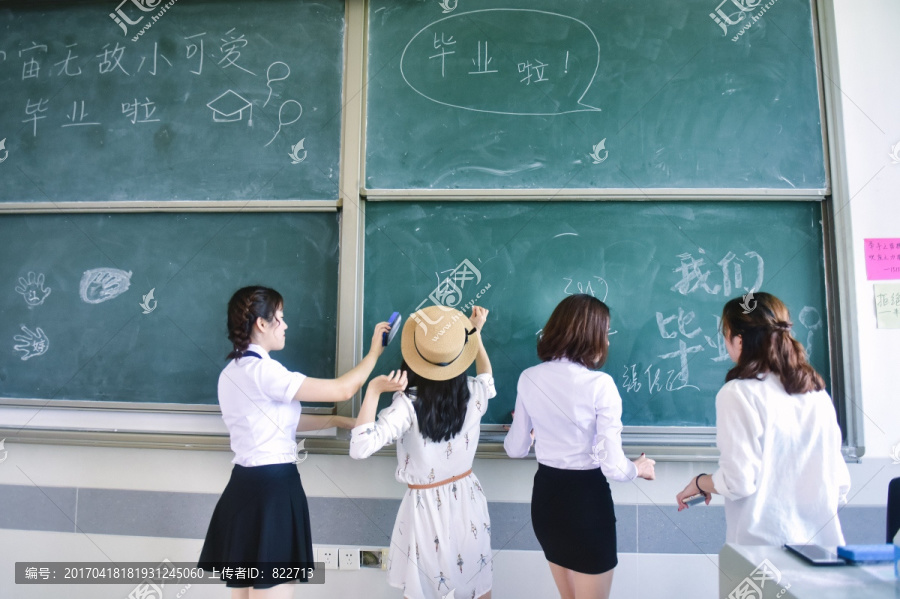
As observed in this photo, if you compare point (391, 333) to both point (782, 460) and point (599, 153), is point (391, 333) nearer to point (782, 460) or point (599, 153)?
point (599, 153)

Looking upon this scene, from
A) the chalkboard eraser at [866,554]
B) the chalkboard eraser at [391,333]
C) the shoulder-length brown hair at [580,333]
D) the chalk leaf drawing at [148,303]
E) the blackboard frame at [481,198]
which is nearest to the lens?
the chalkboard eraser at [866,554]

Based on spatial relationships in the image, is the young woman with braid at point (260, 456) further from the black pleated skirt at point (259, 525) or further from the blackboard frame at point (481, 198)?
the blackboard frame at point (481, 198)

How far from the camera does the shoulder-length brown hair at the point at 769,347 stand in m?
1.50

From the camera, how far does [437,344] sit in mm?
1633

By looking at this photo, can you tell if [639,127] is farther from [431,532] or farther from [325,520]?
[325,520]

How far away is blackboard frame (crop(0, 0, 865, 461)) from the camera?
81.0 inches

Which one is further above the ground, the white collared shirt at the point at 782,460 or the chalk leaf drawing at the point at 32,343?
the chalk leaf drawing at the point at 32,343

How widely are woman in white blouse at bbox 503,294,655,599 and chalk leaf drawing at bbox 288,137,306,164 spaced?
4.19 feet

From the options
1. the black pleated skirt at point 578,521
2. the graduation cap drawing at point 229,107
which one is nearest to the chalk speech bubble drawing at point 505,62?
the graduation cap drawing at point 229,107

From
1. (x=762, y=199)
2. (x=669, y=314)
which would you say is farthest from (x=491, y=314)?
(x=762, y=199)

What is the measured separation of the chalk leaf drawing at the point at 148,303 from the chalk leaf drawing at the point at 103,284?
10cm

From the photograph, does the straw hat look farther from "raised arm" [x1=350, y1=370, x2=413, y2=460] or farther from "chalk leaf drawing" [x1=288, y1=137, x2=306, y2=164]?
"chalk leaf drawing" [x1=288, y1=137, x2=306, y2=164]

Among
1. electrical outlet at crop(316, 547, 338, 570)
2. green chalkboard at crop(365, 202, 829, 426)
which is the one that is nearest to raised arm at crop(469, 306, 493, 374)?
green chalkboard at crop(365, 202, 829, 426)
